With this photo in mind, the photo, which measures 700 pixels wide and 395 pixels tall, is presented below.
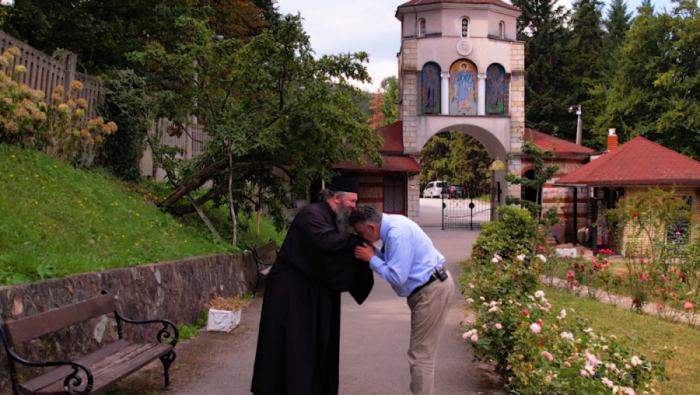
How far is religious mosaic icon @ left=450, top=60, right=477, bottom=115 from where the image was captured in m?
29.4

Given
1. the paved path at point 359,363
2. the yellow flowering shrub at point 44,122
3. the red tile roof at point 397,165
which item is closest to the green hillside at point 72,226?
the yellow flowering shrub at point 44,122

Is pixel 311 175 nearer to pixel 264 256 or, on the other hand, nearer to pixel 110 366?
pixel 264 256

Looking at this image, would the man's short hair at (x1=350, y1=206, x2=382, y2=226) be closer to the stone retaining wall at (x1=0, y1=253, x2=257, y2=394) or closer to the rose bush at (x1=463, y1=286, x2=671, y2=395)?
the rose bush at (x1=463, y1=286, x2=671, y2=395)

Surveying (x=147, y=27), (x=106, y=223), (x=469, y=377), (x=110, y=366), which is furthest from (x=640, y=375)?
(x=147, y=27)

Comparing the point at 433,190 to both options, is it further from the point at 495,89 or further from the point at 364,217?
the point at 364,217

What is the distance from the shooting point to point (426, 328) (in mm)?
4930

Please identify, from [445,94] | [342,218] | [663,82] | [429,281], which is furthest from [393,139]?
[429,281]

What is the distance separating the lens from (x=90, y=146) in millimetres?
11484

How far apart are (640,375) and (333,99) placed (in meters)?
7.49

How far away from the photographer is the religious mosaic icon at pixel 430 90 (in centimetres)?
2927

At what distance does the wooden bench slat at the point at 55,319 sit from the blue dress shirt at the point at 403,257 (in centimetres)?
242

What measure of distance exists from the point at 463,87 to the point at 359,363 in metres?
24.1

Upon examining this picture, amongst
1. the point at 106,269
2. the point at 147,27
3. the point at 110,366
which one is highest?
the point at 147,27

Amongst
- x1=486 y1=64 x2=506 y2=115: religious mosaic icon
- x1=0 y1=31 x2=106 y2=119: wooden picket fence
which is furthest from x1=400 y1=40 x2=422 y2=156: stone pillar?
x1=0 y1=31 x2=106 y2=119: wooden picket fence
